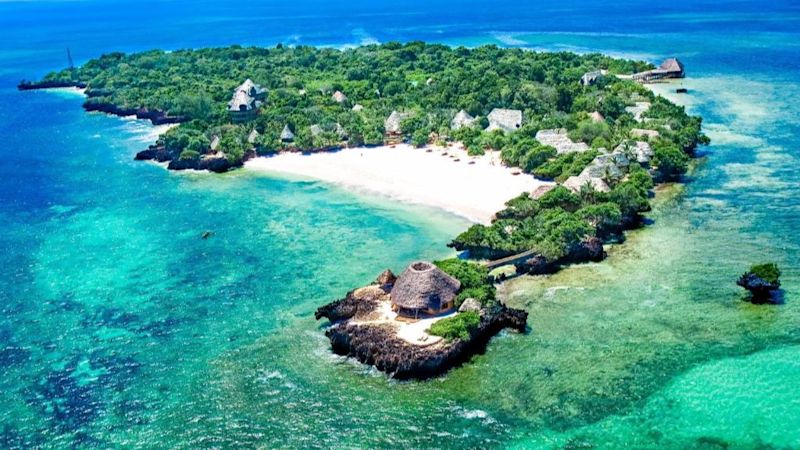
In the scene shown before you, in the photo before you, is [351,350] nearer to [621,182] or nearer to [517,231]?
[517,231]

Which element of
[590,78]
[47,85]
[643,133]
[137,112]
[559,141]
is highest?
[47,85]

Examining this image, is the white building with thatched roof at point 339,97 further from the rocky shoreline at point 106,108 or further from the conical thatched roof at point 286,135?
the rocky shoreline at point 106,108

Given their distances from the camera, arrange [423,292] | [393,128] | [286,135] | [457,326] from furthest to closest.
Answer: [393,128] < [286,135] < [423,292] < [457,326]

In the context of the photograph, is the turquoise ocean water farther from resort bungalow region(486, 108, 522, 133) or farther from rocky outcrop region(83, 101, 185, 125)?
resort bungalow region(486, 108, 522, 133)

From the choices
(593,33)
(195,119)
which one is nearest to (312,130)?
(195,119)

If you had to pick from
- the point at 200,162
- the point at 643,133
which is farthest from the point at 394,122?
the point at 643,133

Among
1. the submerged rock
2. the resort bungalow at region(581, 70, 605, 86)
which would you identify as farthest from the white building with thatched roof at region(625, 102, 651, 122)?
the submerged rock

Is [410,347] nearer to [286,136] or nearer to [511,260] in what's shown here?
[511,260]
